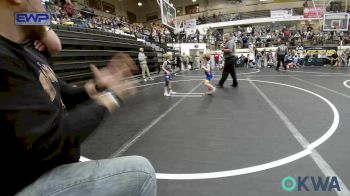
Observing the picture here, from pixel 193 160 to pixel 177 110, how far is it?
310 cm

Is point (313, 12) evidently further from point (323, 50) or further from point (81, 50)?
point (81, 50)

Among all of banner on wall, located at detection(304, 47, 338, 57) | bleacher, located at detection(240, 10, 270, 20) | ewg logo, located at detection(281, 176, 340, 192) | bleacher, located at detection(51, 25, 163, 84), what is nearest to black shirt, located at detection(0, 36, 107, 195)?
ewg logo, located at detection(281, 176, 340, 192)

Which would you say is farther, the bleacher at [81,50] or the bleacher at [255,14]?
the bleacher at [255,14]

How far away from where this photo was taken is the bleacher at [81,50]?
35.1 feet

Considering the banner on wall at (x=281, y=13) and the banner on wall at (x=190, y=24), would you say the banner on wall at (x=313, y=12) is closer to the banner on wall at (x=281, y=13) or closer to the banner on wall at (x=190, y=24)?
the banner on wall at (x=281, y=13)

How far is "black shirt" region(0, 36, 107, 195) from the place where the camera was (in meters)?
0.86

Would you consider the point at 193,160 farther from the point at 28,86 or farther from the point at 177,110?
the point at 177,110

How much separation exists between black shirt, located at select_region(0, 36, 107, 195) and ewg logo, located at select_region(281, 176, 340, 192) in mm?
2166

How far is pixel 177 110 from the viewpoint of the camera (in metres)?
6.36

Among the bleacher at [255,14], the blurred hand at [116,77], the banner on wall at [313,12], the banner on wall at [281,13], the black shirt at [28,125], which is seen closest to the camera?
the black shirt at [28,125]

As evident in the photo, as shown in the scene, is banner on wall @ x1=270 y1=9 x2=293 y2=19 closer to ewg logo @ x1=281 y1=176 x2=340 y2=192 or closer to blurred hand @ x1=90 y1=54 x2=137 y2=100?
ewg logo @ x1=281 y1=176 x2=340 y2=192

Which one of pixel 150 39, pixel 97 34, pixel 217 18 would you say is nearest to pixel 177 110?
pixel 97 34

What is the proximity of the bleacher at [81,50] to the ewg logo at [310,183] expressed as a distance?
354 inches

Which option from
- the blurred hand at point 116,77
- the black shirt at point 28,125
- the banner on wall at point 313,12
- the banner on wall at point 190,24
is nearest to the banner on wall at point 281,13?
the banner on wall at point 313,12
